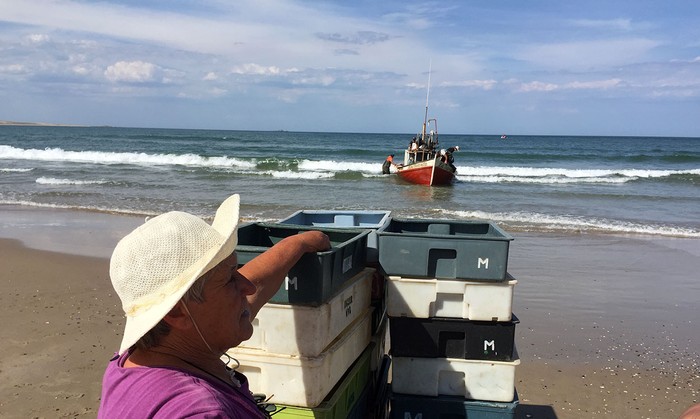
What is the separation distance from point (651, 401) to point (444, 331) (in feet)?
8.23

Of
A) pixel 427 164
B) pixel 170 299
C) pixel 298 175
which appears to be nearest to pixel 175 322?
pixel 170 299


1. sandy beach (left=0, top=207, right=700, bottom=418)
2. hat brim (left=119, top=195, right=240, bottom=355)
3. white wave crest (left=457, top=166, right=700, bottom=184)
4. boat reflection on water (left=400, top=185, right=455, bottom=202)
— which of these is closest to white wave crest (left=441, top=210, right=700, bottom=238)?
sandy beach (left=0, top=207, right=700, bottom=418)

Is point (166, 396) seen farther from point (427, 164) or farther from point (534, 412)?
point (427, 164)

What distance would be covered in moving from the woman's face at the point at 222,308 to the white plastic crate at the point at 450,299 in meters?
1.61

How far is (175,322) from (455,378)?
2.15 metres

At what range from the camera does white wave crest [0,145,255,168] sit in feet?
112

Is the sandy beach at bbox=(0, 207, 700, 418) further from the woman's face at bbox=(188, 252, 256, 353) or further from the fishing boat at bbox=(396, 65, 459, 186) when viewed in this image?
the fishing boat at bbox=(396, 65, 459, 186)

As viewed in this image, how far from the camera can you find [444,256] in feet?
10.8

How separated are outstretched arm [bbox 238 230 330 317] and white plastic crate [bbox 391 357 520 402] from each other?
3.82 feet

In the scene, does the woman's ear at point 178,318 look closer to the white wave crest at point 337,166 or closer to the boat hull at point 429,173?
the boat hull at point 429,173

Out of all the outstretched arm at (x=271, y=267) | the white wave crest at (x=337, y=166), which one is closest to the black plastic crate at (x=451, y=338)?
the outstretched arm at (x=271, y=267)

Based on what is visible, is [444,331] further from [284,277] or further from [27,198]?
[27,198]

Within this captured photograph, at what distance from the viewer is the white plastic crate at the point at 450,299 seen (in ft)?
10.7

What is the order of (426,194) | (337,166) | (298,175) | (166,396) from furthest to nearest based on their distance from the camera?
(337,166) → (298,175) → (426,194) → (166,396)
